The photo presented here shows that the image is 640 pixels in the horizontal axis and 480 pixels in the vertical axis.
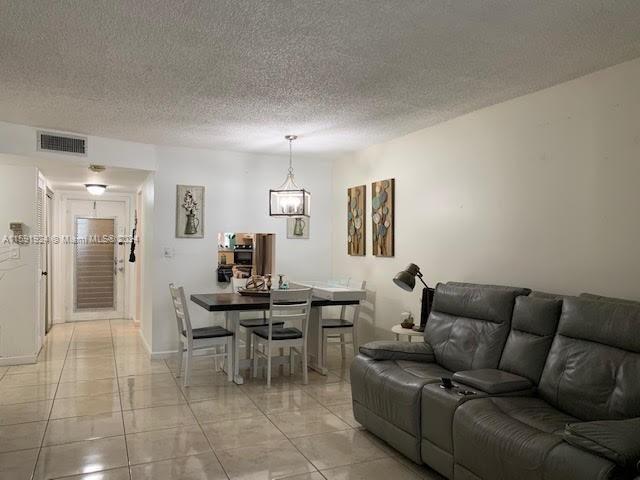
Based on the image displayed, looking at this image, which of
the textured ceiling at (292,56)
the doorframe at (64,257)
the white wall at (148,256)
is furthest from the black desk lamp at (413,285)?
the doorframe at (64,257)

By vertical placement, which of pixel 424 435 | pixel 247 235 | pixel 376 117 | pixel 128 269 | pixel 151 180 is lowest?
pixel 424 435

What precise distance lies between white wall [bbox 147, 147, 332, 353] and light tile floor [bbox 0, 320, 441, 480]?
2.97ft

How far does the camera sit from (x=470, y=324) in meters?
3.45

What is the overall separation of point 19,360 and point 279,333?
2994 mm

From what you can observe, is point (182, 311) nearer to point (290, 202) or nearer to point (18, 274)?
point (290, 202)

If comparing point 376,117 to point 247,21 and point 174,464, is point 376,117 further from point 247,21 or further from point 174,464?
point 174,464

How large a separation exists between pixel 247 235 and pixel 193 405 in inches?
101

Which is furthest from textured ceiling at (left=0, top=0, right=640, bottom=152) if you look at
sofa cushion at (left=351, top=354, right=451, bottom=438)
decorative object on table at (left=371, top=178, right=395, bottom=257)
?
sofa cushion at (left=351, top=354, right=451, bottom=438)

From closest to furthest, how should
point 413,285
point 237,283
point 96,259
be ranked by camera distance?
point 413,285 < point 237,283 < point 96,259

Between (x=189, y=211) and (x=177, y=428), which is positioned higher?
(x=189, y=211)

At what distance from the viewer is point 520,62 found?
121 inches

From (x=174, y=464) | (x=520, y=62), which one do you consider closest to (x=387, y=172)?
(x=520, y=62)

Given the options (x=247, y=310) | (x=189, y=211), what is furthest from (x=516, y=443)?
(x=189, y=211)

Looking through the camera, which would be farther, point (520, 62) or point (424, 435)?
point (520, 62)
